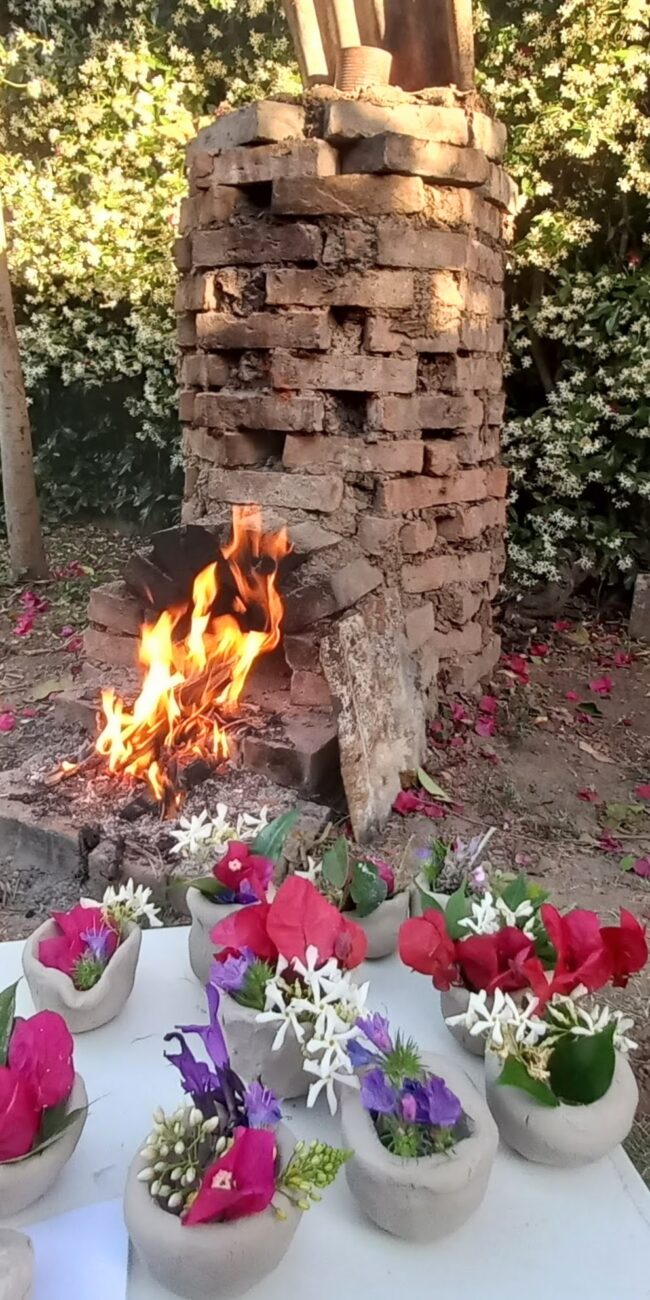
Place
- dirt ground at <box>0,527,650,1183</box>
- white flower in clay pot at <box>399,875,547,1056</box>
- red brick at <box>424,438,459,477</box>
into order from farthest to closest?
red brick at <box>424,438,459,477</box> → dirt ground at <box>0,527,650,1183</box> → white flower in clay pot at <box>399,875,547,1056</box>

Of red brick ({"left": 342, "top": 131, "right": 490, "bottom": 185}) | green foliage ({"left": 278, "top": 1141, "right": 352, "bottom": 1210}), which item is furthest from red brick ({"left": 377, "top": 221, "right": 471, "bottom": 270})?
green foliage ({"left": 278, "top": 1141, "right": 352, "bottom": 1210})

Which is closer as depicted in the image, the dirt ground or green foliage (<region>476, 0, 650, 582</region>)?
the dirt ground

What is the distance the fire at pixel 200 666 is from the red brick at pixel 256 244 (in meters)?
0.94

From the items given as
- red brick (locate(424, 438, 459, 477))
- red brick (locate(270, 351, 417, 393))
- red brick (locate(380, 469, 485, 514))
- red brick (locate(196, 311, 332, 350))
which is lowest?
red brick (locate(380, 469, 485, 514))

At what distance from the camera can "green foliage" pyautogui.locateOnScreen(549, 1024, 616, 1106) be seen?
108 centimetres

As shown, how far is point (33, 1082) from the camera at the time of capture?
1.01m

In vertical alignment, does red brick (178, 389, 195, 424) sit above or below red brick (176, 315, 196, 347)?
below

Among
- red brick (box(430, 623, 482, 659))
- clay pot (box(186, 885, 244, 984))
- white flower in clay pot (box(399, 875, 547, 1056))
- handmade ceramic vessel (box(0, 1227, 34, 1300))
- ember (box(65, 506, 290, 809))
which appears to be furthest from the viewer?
red brick (box(430, 623, 482, 659))

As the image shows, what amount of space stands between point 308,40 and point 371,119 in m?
0.73

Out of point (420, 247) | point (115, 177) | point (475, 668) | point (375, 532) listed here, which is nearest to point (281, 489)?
point (375, 532)

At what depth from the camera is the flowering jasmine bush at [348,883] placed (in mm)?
1441

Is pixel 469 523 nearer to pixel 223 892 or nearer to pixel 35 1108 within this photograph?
pixel 223 892

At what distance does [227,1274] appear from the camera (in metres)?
0.89

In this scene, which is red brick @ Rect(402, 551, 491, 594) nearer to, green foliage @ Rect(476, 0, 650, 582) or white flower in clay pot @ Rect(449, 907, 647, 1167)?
green foliage @ Rect(476, 0, 650, 582)
